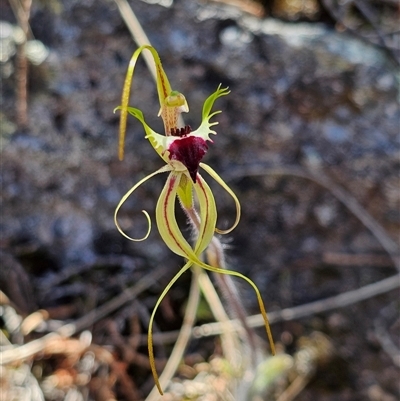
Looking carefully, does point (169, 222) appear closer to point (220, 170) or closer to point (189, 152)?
point (189, 152)

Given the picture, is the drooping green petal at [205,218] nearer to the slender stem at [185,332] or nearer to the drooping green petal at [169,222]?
the drooping green petal at [169,222]

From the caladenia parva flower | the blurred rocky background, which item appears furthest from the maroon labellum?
the blurred rocky background

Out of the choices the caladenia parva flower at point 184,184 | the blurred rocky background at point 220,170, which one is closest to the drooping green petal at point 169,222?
the caladenia parva flower at point 184,184

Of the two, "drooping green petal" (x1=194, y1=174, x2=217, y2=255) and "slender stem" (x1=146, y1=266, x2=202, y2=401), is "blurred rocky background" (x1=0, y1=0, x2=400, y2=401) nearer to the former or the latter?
"slender stem" (x1=146, y1=266, x2=202, y2=401)

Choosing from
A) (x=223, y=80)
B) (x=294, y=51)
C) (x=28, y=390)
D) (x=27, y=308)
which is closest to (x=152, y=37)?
(x=223, y=80)

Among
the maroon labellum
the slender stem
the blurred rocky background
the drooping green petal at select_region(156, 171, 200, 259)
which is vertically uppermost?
the maroon labellum

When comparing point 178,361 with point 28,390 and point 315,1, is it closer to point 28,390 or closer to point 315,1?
point 28,390

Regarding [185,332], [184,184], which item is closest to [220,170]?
[185,332]
